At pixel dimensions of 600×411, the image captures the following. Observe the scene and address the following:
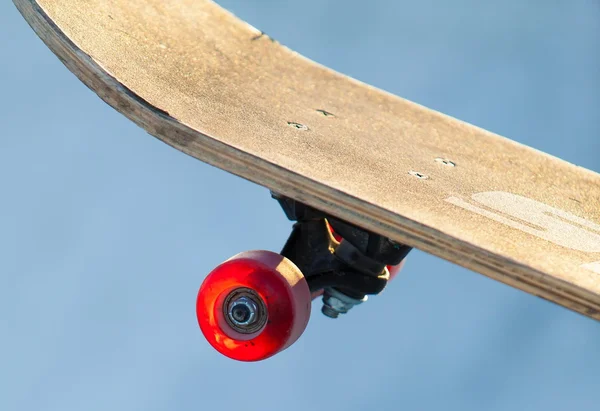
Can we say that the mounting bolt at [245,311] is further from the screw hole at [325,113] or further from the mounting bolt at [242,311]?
the screw hole at [325,113]

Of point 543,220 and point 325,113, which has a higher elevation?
point 325,113

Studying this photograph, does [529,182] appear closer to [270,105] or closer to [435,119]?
[435,119]

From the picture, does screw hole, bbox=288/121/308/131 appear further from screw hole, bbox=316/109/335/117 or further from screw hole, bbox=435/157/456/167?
screw hole, bbox=435/157/456/167

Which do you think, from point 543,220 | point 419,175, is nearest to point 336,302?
point 419,175

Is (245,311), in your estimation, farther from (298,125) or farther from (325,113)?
(325,113)

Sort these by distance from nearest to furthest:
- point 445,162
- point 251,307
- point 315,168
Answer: point 315,168 → point 251,307 → point 445,162

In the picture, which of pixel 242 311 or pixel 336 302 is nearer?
pixel 242 311

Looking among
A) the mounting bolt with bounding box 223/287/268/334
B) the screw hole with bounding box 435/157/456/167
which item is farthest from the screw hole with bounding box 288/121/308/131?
the mounting bolt with bounding box 223/287/268/334

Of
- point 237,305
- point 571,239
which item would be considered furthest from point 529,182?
point 237,305
